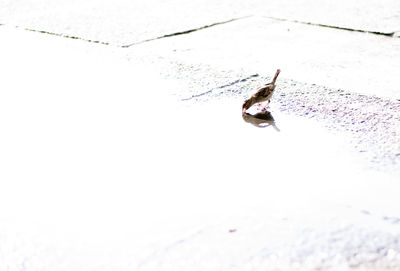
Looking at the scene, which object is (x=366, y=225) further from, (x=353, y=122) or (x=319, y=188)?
(x=353, y=122)

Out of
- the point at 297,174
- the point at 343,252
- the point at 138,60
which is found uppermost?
the point at 138,60

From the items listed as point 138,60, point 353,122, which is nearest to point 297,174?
point 353,122

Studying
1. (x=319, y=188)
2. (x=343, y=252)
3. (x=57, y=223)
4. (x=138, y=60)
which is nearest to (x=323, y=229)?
(x=343, y=252)

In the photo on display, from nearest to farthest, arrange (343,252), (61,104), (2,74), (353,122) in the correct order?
(343,252)
(353,122)
(61,104)
(2,74)

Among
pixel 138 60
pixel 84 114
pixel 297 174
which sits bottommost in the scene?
pixel 297 174

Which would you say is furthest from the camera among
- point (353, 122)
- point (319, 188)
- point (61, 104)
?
point (61, 104)

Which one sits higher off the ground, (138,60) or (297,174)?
(138,60)

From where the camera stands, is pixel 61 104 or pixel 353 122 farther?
pixel 61 104

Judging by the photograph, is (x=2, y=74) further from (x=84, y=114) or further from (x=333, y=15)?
(x=333, y=15)

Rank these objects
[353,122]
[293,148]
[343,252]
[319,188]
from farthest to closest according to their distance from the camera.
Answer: [353,122] → [293,148] → [319,188] → [343,252]
